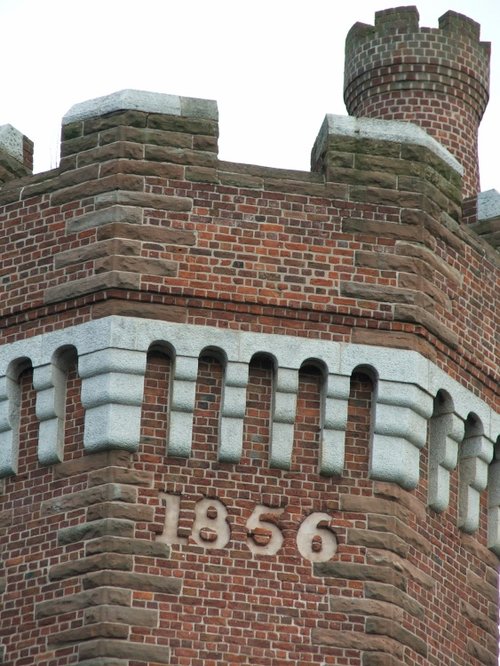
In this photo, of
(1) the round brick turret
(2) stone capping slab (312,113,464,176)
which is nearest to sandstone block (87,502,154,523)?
(2) stone capping slab (312,113,464,176)

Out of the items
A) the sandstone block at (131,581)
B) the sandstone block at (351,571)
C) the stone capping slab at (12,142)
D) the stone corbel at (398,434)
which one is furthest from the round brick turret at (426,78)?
the sandstone block at (131,581)

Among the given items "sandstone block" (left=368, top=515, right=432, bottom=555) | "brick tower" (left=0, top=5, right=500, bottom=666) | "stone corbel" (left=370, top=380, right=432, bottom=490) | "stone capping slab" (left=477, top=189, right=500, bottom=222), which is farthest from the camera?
"stone capping slab" (left=477, top=189, right=500, bottom=222)

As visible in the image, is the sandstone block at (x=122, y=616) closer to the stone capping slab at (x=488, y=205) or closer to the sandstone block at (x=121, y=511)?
the sandstone block at (x=121, y=511)

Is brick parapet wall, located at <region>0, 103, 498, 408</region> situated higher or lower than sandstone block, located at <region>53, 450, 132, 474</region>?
higher

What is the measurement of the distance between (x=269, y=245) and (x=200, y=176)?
3.43 ft

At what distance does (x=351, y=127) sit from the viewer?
928 inches

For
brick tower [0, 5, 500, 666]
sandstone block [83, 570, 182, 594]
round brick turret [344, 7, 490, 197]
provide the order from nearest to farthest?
1. sandstone block [83, 570, 182, 594]
2. brick tower [0, 5, 500, 666]
3. round brick turret [344, 7, 490, 197]

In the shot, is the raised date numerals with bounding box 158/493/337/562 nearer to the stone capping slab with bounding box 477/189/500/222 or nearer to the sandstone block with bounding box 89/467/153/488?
the sandstone block with bounding box 89/467/153/488

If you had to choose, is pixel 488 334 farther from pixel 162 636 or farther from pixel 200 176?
pixel 162 636

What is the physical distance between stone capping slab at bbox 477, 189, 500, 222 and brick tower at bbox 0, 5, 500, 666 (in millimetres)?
1571

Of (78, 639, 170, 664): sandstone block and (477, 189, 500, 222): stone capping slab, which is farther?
(477, 189, 500, 222): stone capping slab

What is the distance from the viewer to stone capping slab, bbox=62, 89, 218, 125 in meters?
23.1

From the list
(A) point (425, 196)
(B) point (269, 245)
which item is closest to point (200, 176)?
(B) point (269, 245)

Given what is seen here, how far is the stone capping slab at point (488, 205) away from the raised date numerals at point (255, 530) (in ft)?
17.0
